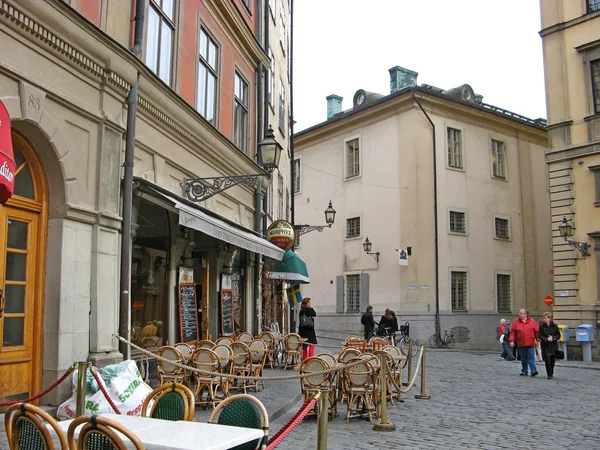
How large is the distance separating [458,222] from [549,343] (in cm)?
1483

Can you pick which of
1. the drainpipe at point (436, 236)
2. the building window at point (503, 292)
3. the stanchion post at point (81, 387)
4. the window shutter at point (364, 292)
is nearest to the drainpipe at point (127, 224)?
the stanchion post at point (81, 387)

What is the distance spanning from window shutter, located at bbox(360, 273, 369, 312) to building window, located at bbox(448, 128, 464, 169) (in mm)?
6808

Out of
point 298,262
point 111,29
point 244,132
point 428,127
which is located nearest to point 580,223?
point 428,127

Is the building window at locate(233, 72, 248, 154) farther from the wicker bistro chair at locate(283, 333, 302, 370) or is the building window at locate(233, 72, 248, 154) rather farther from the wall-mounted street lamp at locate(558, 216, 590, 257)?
the wall-mounted street lamp at locate(558, 216, 590, 257)

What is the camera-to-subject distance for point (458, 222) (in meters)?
29.8

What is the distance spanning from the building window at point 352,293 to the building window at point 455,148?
7137mm

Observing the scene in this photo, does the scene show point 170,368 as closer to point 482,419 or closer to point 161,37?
point 482,419

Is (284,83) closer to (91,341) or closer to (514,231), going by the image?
(514,231)

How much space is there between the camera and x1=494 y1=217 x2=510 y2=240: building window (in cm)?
3109

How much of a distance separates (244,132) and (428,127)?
1479cm

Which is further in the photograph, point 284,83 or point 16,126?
point 284,83

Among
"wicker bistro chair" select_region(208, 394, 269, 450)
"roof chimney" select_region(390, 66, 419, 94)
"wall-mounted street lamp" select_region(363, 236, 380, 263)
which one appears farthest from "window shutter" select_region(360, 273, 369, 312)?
"wicker bistro chair" select_region(208, 394, 269, 450)

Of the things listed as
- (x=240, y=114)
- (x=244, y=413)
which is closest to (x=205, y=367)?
(x=244, y=413)

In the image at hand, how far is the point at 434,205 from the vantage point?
94.5 feet
